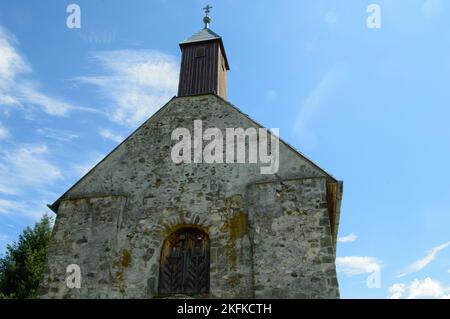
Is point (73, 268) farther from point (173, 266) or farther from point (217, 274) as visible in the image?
point (217, 274)

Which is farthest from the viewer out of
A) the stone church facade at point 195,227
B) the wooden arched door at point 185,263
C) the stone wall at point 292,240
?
the wooden arched door at point 185,263

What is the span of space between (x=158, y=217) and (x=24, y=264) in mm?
13774

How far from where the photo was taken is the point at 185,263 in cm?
948

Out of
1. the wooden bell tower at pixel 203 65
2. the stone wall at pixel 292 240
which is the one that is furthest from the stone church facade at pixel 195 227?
the wooden bell tower at pixel 203 65

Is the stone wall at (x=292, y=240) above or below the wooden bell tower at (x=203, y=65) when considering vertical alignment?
below

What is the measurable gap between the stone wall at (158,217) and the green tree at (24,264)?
1076cm

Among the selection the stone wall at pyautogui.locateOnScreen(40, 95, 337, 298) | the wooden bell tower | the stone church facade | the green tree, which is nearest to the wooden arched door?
the stone church facade

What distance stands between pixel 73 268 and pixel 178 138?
4301mm

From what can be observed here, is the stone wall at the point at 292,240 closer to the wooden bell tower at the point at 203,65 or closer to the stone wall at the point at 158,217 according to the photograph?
the stone wall at the point at 158,217

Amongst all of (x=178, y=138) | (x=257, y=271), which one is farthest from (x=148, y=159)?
(x=257, y=271)

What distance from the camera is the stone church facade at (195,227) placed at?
8.60 metres

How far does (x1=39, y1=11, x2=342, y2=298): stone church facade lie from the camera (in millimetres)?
8596

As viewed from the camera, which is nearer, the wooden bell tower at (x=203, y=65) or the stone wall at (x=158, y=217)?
the stone wall at (x=158, y=217)
